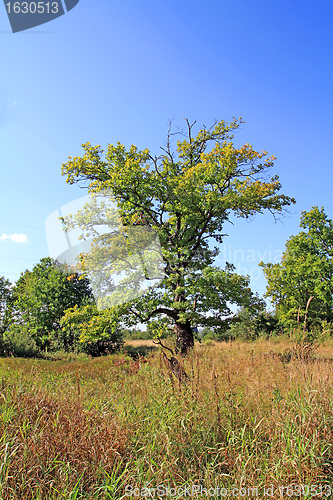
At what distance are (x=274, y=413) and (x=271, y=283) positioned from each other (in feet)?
80.8

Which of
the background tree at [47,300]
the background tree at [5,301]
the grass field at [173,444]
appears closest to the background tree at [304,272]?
the background tree at [47,300]

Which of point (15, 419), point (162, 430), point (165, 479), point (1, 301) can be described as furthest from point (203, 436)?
point (1, 301)

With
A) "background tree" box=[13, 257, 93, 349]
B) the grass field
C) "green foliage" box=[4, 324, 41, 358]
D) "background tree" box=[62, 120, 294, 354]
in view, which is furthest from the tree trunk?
"background tree" box=[13, 257, 93, 349]

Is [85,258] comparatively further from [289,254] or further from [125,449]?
[289,254]

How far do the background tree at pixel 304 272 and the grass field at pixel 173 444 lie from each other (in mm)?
21474

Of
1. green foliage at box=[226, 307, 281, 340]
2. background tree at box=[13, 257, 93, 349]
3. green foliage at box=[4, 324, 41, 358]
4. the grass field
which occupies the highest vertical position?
background tree at box=[13, 257, 93, 349]

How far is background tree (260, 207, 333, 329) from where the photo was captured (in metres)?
24.4

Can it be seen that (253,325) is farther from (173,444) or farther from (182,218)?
(173,444)

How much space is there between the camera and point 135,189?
1438 cm

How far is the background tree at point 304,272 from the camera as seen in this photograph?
24.4 m

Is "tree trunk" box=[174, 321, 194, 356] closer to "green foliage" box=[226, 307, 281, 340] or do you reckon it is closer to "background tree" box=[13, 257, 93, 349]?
"background tree" box=[13, 257, 93, 349]

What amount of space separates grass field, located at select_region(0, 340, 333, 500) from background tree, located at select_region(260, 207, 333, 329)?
2147 centimetres

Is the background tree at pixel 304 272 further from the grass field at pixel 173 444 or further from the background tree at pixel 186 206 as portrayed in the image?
the grass field at pixel 173 444

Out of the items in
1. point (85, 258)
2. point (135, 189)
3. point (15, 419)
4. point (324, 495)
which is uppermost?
point (135, 189)
